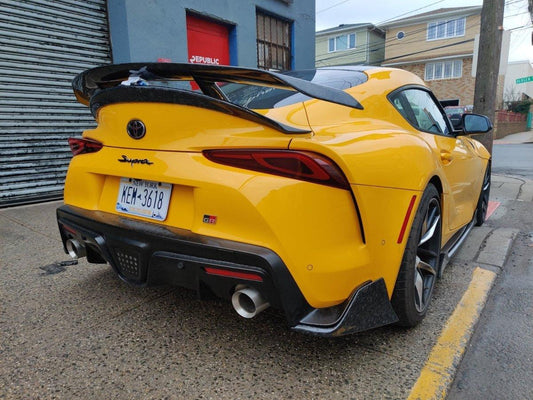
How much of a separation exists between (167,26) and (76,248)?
511cm

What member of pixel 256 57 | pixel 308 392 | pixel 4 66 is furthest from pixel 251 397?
pixel 256 57

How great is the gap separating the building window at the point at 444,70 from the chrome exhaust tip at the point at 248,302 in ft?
111

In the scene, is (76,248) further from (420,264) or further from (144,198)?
(420,264)

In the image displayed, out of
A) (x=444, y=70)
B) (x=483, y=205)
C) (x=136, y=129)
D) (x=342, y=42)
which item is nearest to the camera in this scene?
(x=136, y=129)

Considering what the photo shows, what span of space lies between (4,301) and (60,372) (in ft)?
3.46

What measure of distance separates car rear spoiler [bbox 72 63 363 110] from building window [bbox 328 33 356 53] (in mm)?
33731

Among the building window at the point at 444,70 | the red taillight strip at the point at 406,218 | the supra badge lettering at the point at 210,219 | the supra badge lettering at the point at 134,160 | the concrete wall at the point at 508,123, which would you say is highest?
the building window at the point at 444,70

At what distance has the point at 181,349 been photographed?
204 centimetres

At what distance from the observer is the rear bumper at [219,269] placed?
62.9 inches

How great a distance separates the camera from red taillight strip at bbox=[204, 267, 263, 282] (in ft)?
5.26

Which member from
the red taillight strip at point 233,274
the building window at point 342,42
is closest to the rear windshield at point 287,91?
the red taillight strip at point 233,274

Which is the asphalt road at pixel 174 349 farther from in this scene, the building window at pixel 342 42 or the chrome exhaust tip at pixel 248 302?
the building window at pixel 342 42

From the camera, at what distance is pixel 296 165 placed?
1596 mm

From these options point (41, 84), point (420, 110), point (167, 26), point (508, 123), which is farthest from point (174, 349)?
point (508, 123)
